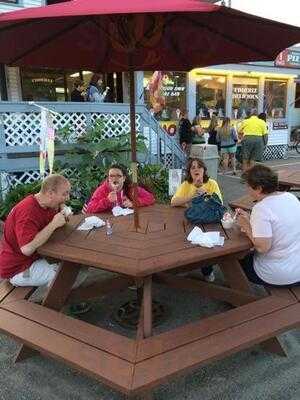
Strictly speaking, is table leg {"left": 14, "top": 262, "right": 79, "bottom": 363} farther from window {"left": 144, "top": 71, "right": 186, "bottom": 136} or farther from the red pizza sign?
the red pizza sign

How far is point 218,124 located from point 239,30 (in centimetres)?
1067

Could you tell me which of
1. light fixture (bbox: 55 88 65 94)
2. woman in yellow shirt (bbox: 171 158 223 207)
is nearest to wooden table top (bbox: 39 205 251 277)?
woman in yellow shirt (bbox: 171 158 223 207)

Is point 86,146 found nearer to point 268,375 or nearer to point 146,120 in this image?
point 146,120

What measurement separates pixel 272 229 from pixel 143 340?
3.90 ft

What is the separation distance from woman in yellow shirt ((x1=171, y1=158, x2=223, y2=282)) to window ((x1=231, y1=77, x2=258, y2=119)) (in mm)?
11379

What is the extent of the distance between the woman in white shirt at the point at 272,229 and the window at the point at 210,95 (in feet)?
36.9

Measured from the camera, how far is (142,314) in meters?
2.70

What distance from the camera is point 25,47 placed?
127 inches

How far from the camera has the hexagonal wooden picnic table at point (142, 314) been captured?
6.91ft

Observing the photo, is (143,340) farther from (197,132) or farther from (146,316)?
(197,132)

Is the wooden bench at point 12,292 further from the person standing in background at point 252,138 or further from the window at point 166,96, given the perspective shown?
the window at point 166,96

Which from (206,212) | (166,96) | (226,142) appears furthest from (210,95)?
(206,212)

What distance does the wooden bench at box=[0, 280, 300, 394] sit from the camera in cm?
204

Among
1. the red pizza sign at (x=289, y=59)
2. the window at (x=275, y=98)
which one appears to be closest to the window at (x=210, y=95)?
the window at (x=275, y=98)
